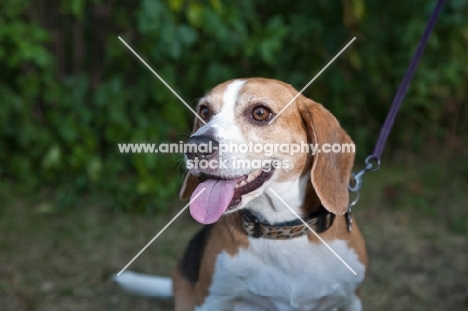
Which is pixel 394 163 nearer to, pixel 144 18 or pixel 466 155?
pixel 466 155

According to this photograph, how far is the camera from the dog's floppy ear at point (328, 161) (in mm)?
2516

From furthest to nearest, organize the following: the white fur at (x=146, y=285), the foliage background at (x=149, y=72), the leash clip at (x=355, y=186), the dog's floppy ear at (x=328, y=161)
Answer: the foliage background at (x=149, y=72), the white fur at (x=146, y=285), the leash clip at (x=355, y=186), the dog's floppy ear at (x=328, y=161)

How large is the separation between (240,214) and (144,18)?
70.0 inches

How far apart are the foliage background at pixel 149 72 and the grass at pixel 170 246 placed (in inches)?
9.2

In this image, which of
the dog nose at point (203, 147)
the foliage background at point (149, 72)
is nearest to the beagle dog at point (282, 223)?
the dog nose at point (203, 147)

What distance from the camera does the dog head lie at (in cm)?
239

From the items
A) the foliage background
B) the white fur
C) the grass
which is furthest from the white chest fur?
the foliage background

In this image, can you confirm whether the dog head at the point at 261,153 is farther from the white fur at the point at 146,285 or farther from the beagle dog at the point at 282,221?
the white fur at the point at 146,285

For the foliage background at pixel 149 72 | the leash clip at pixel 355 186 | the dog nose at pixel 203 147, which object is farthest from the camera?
the foliage background at pixel 149 72

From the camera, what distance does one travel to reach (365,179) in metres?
5.20

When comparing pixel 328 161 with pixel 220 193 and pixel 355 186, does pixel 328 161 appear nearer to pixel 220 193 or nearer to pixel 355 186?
pixel 355 186

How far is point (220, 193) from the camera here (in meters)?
2.41

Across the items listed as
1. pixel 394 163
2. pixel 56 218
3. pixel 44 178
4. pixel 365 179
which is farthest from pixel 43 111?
pixel 394 163

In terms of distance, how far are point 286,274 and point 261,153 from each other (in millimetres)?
519
